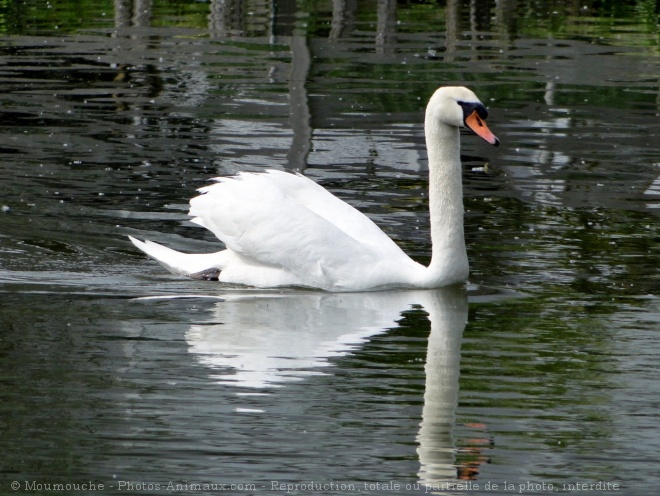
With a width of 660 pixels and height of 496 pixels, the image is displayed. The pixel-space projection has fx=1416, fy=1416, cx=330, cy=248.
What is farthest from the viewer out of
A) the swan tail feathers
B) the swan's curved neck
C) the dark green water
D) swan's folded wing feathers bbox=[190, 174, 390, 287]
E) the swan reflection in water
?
the swan tail feathers

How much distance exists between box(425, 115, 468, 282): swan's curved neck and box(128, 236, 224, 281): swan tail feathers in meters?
1.25

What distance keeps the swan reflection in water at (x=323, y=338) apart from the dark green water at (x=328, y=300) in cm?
2

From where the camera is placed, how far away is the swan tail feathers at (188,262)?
8102 mm

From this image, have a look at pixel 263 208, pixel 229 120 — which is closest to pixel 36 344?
pixel 263 208

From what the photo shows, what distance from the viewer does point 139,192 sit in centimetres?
1005

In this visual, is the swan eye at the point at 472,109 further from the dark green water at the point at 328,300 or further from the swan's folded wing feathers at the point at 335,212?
the dark green water at the point at 328,300

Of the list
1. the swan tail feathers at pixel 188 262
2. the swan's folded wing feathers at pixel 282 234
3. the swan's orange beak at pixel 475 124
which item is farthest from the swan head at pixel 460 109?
the swan tail feathers at pixel 188 262

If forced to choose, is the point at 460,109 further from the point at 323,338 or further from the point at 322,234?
the point at 323,338

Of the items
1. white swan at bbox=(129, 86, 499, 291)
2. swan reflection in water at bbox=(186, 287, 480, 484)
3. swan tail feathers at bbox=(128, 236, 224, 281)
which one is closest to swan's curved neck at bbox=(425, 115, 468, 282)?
white swan at bbox=(129, 86, 499, 291)

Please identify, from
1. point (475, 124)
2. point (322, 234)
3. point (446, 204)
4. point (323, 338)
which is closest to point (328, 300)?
point (322, 234)

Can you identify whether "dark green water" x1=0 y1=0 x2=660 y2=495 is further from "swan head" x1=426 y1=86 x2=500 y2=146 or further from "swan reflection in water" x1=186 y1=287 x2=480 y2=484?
"swan head" x1=426 y1=86 x2=500 y2=146

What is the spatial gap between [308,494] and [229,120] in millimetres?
8508

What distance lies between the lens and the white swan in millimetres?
7695

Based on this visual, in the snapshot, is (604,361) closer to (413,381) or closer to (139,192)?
(413,381)
